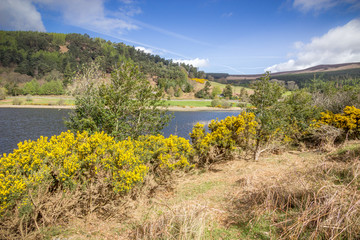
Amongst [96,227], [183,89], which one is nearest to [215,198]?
[96,227]

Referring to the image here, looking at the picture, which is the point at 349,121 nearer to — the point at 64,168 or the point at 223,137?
the point at 223,137

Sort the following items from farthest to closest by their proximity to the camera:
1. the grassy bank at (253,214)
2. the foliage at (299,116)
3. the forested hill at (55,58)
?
the forested hill at (55,58) < the foliage at (299,116) < the grassy bank at (253,214)

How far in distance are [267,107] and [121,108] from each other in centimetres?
889

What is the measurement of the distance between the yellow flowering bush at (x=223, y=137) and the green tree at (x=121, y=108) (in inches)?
98.7

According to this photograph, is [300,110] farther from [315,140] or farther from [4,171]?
[4,171]

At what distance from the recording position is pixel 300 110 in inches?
593

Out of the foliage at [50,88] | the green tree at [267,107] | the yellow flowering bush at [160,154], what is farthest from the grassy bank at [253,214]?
the foliage at [50,88]

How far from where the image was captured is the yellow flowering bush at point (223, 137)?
35.8 feet

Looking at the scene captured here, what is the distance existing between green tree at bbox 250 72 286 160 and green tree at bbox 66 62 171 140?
19.4 ft

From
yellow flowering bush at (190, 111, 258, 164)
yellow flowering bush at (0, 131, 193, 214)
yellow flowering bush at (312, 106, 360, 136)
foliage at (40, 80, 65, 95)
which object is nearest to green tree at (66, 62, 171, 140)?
yellow flowering bush at (190, 111, 258, 164)

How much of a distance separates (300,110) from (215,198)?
12359 mm

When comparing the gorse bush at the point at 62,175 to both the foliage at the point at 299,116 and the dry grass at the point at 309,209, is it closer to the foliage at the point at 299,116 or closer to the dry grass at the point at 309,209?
the dry grass at the point at 309,209

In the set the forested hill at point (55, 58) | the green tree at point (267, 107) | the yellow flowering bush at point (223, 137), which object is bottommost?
the yellow flowering bush at point (223, 137)

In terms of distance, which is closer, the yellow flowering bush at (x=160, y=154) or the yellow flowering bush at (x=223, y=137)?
the yellow flowering bush at (x=160, y=154)
